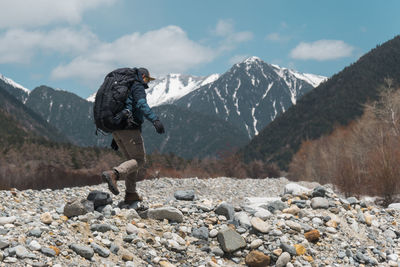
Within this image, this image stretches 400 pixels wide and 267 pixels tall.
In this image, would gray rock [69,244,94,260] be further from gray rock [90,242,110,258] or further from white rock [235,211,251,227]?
white rock [235,211,251,227]

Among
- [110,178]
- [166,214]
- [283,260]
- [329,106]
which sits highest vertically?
[329,106]

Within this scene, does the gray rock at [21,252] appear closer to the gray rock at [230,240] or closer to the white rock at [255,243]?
the gray rock at [230,240]

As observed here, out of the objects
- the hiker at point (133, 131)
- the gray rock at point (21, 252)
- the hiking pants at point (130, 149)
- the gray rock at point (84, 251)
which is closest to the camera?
the gray rock at point (21, 252)

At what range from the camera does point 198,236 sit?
514cm

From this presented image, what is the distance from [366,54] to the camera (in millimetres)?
163250

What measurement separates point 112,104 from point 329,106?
152426 millimetres

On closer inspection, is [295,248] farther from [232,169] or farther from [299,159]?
[299,159]

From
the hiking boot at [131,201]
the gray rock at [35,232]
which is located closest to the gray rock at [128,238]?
the gray rock at [35,232]

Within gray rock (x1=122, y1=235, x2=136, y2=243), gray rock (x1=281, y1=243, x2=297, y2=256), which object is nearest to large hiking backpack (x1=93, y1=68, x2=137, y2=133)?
gray rock (x1=122, y1=235, x2=136, y2=243)

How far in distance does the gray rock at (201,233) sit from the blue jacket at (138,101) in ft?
6.15

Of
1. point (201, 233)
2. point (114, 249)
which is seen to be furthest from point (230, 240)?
point (114, 249)

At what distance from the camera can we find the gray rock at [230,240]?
4.81 m

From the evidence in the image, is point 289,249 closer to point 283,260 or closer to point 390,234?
point 283,260

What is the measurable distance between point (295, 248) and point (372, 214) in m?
3.07
